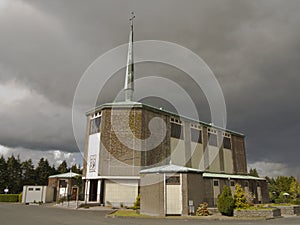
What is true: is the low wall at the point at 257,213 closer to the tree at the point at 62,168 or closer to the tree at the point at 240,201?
the tree at the point at 240,201

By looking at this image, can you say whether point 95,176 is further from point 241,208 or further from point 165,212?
point 241,208

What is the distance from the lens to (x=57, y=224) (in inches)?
538

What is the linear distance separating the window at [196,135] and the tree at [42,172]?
133ft

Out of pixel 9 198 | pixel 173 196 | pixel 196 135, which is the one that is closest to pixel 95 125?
pixel 196 135

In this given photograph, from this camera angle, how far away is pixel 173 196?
799 inches

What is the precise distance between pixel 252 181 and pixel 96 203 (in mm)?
23450

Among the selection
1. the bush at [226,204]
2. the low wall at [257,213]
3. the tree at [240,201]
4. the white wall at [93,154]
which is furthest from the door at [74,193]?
the low wall at [257,213]

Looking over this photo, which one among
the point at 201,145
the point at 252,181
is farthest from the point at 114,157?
the point at 252,181

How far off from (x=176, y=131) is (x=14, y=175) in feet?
139

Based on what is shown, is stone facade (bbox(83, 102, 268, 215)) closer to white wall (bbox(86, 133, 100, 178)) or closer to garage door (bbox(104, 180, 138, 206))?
white wall (bbox(86, 133, 100, 178))

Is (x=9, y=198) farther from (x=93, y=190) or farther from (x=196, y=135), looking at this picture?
(x=196, y=135)

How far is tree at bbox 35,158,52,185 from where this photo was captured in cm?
6388

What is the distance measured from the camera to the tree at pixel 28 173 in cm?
6159

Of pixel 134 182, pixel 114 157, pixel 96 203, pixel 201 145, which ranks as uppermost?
pixel 201 145
